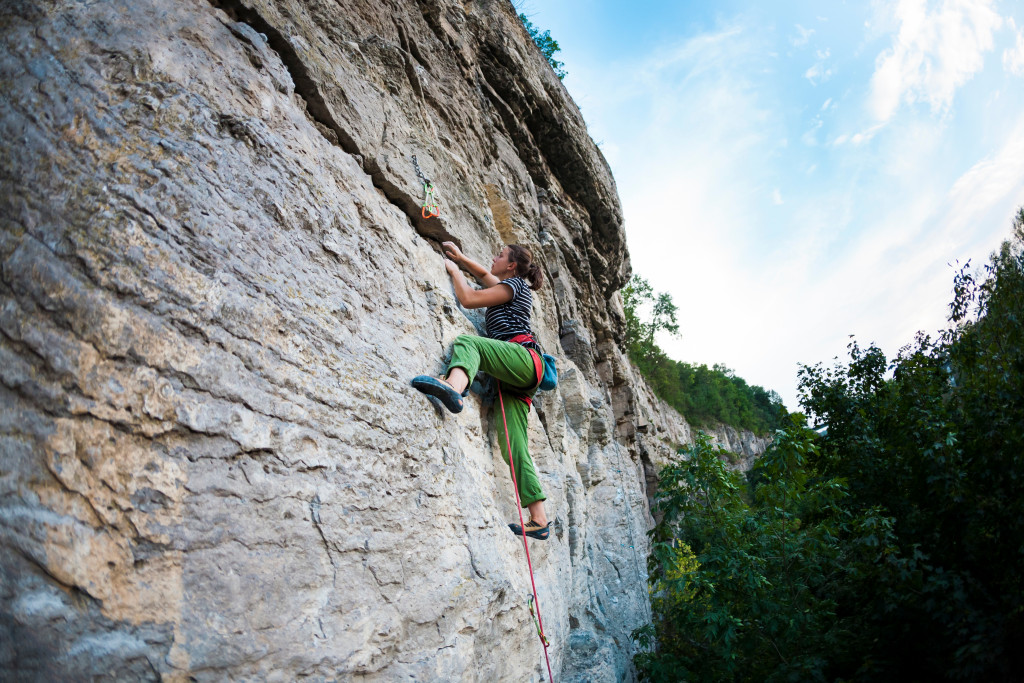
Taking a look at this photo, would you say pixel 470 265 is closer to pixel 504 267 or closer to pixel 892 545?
pixel 504 267

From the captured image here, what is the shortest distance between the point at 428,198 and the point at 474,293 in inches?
29.8

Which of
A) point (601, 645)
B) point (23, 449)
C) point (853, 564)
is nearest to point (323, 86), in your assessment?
point (23, 449)

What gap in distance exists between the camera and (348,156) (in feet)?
10.2

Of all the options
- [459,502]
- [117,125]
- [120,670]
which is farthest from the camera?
[459,502]

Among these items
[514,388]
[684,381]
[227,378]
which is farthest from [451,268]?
[684,381]

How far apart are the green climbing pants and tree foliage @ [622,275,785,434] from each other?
4366 millimetres

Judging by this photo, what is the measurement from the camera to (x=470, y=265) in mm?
3938

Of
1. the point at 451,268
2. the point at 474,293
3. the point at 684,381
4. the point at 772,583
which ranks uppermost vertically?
the point at 684,381

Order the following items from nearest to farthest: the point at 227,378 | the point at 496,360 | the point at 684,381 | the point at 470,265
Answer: the point at 227,378 < the point at 496,360 < the point at 470,265 < the point at 684,381

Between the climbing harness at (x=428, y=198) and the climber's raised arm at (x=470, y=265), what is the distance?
24 cm

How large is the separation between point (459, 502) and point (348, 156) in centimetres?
204

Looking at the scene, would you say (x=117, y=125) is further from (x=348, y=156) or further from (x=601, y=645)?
(x=601, y=645)

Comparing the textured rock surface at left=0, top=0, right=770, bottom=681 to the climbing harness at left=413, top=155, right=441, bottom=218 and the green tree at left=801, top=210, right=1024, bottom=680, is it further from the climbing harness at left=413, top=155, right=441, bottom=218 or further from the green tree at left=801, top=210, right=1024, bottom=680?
the green tree at left=801, top=210, right=1024, bottom=680

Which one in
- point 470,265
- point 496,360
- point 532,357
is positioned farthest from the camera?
point 470,265
